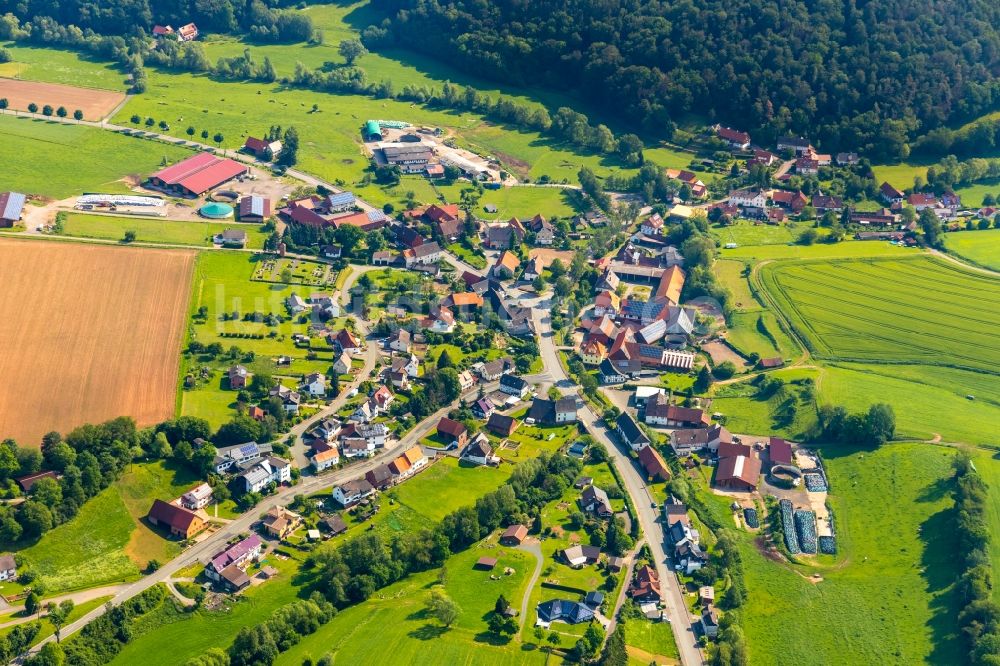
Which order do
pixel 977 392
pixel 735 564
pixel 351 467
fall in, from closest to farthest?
pixel 735 564 < pixel 351 467 < pixel 977 392

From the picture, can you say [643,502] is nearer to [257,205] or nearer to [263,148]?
[257,205]

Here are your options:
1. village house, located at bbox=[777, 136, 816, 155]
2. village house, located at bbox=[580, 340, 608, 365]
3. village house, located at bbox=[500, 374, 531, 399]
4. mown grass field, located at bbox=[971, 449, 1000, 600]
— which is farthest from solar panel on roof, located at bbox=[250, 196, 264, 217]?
mown grass field, located at bbox=[971, 449, 1000, 600]

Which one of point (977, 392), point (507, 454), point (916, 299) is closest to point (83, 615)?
point (507, 454)

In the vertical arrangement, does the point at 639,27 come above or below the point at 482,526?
above

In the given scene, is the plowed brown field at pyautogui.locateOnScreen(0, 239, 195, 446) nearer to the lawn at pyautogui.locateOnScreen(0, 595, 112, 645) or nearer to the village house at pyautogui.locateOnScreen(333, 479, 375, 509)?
the village house at pyautogui.locateOnScreen(333, 479, 375, 509)

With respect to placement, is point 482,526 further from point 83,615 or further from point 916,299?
point 916,299

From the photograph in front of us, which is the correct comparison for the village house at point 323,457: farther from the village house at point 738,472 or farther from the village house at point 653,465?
the village house at point 738,472
